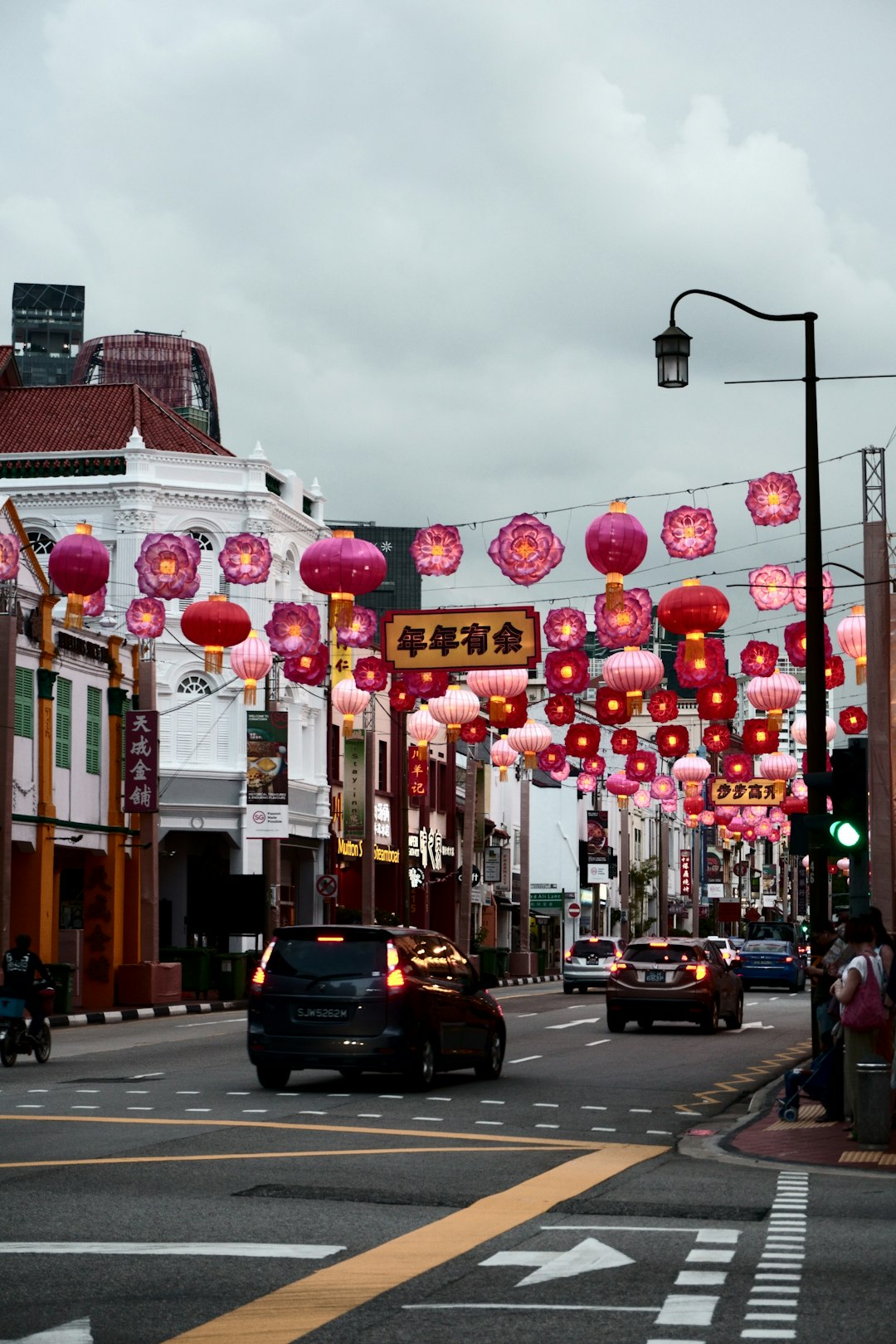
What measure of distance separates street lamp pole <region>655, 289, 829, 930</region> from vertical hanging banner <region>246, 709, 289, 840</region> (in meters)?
23.7

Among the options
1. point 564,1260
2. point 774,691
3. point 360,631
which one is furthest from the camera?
point 774,691

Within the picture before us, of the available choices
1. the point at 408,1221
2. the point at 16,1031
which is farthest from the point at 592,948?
the point at 408,1221

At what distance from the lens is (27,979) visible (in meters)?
23.9

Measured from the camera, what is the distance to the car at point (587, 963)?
167 feet

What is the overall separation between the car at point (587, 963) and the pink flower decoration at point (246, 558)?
23.7 metres

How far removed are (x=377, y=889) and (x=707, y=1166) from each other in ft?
176

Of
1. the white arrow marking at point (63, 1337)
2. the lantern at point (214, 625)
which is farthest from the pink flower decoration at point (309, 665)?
the white arrow marking at point (63, 1337)

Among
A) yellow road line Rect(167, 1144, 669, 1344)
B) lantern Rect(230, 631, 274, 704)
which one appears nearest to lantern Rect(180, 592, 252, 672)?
lantern Rect(230, 631, 274, 704)

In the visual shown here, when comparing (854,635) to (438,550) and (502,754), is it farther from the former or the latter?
(502,754)

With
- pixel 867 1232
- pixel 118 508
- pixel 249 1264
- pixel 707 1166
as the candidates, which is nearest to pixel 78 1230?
pixel 249 1264

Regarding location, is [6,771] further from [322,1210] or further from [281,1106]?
[322,1210]

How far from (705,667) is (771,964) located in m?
27.0

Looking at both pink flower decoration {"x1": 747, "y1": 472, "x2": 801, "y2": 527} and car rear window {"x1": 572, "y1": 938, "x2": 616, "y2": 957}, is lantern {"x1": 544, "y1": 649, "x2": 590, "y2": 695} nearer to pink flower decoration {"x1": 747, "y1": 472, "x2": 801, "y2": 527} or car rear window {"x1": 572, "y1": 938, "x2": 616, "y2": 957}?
pink flower decoration {"x1": 747, "y1": 472, "x2": 801, "y2": 527}

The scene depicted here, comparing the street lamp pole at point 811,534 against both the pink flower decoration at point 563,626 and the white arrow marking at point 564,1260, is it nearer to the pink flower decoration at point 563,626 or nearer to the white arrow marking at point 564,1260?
the pink flower decoration at point 563,626
